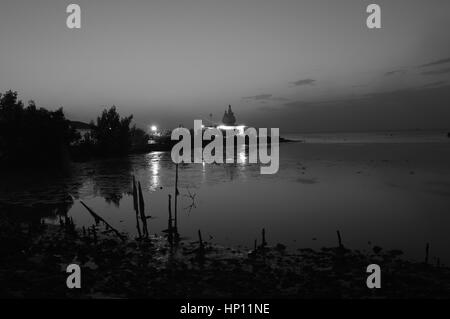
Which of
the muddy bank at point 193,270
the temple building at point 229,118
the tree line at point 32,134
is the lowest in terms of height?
the muddy bank at point 193,270

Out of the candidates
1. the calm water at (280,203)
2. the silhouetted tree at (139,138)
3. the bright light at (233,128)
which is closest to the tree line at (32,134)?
the calm water at (280,203)

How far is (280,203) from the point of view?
31.8 metres

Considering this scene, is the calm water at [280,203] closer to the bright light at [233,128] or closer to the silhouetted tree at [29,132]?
the silhouetted tree at [29,132]

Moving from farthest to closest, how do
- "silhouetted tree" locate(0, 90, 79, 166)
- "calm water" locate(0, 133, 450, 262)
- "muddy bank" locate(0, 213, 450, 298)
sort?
"silhouetted tree" locate(0, 90, 79, 166) < "calm water" locate(0, 133, 450, 262) < "muddy bank" locate(0, 213, 450, 298)

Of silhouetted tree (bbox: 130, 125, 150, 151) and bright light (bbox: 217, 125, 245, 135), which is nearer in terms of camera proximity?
silhouetted tree (bbox: 130, 125, 150, 151)

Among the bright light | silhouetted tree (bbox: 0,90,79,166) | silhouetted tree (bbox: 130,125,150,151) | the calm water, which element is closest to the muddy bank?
the calm water

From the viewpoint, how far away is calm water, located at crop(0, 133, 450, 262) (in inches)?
850

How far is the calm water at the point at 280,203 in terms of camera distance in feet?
70.8

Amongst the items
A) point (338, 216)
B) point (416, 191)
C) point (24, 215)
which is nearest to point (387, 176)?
point (416, 191)

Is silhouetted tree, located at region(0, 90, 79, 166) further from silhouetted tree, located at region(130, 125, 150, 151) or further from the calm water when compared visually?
silhouetted tree, located at region(130, 125, 150, 151)

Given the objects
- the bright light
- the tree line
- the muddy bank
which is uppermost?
the bright light

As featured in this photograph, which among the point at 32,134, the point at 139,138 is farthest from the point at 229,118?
the point at 32,134

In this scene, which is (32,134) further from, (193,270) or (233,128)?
(233,128)
